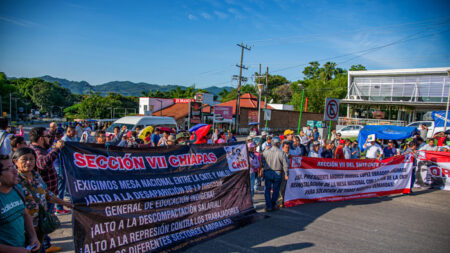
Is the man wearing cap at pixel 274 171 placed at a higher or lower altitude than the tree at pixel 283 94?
lower

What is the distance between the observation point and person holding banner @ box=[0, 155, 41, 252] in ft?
7.97

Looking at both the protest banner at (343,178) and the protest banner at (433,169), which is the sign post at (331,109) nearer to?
the protest banner at (343,178)

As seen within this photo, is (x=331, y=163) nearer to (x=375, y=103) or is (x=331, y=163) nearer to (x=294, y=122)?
(x=375, y=103)

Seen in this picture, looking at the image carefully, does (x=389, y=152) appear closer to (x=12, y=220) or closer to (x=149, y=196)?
(x=149, y=196)

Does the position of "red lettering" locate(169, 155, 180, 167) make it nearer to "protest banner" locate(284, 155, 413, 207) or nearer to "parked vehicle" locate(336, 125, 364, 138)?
"protest banner" locate(284, 155, 413, 207)

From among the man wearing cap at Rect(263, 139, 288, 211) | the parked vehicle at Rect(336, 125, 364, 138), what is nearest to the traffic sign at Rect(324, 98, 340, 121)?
the man wearing cap at Rect(263, 139, 288, 211)

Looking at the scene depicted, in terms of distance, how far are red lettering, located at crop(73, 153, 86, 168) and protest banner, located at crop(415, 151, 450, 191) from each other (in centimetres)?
1106

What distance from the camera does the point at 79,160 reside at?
386 cm

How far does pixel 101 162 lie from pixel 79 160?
1.00ft

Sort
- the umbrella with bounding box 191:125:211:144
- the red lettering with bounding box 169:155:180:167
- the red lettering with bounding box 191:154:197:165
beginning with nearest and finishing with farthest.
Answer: the red lettering with bounding box 169:155:180:167, the red lettering with bounding box 191:154:197:165, the umbrella with bounding box 191:125:211:144

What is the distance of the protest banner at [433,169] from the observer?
9.68 m

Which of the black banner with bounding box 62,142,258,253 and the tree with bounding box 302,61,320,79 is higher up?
the tree with bounding box 302,61,320,79

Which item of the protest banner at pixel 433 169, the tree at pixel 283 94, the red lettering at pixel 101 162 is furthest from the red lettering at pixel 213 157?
the tree at pixel 283 94

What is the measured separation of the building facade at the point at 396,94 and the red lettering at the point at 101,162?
103ft
